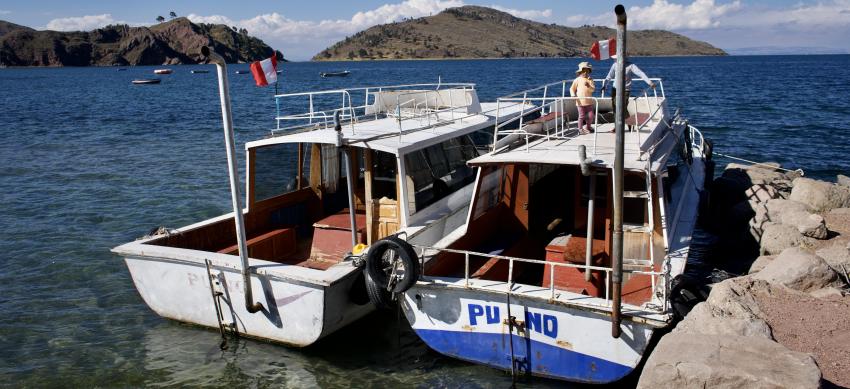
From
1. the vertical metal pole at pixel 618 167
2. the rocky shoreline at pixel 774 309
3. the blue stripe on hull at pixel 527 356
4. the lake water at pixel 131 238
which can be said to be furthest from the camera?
the lake water at pixel 131 238

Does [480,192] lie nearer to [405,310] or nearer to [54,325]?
[405,310]

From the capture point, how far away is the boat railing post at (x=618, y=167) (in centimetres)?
777

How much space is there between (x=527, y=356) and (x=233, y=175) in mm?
4759

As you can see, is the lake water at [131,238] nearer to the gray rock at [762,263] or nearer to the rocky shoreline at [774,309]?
the rocky shoreline at [774,309]

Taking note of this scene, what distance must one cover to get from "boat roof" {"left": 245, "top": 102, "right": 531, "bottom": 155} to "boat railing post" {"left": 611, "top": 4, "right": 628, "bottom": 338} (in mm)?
3590

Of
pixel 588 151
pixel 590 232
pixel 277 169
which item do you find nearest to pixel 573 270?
pixel 590 232

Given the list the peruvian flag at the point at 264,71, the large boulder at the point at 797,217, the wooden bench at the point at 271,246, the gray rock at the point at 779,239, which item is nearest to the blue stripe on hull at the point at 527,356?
the wooden bench at the point at 271,246

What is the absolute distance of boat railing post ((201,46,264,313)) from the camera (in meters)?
9.36

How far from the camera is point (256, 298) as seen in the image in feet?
34.0

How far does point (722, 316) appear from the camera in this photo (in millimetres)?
8922

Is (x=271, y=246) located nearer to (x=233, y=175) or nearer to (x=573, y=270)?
(x=233, y=175)

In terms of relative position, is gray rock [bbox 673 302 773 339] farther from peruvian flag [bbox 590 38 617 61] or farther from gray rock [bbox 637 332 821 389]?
peruvian flag [bbox 590 38 617 61]

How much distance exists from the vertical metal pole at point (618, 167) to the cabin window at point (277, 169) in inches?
272

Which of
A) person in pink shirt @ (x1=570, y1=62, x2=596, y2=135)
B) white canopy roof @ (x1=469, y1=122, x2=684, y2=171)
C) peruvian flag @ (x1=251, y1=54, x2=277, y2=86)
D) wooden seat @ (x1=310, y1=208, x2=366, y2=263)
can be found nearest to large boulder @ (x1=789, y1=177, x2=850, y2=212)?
white canopy roof @ (x1=469, y1=122, x2=684, y2=171)
